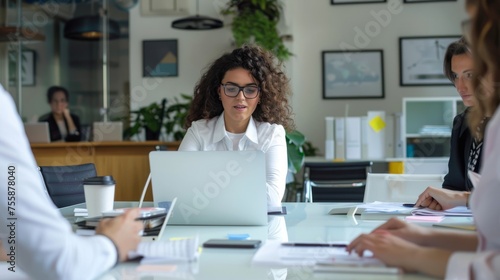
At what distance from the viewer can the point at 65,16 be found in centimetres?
797

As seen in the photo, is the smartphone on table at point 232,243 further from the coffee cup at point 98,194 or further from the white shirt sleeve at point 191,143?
the white shirt sleeve at point 191,143

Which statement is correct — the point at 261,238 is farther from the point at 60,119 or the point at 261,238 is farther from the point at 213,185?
the point at 60,119

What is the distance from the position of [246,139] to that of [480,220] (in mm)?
1637

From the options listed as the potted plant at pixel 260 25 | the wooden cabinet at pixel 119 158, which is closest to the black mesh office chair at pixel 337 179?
the wooden cabinet at pixel 119 158

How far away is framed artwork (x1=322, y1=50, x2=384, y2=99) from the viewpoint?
5836 millimetres

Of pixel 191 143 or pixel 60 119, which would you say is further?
pixel 60 119

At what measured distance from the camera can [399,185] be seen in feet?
8.53

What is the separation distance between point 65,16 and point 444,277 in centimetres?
772

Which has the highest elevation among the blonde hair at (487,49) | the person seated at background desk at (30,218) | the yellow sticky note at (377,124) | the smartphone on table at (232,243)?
the blonde hair at (487,49)

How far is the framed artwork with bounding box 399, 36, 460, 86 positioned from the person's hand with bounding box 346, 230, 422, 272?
4.86m

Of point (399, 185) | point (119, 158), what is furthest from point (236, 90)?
point (119, 158)

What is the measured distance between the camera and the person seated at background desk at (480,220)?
98 cm

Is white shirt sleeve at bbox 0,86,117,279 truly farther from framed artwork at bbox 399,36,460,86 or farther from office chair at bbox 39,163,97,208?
framed artwork at bbox 399,36,460,86

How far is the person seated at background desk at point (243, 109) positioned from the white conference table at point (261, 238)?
0.43m
